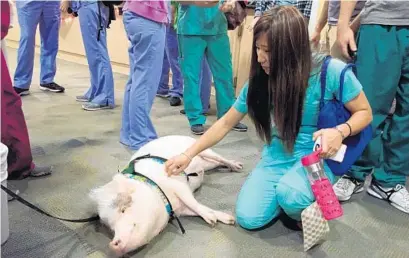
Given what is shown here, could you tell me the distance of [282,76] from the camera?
139cm

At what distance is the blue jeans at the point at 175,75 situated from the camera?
3039mm

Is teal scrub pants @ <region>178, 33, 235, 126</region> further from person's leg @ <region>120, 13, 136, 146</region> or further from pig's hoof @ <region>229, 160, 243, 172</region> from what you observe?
pig's hoof @ <region>229, 160, 243, 172</region>

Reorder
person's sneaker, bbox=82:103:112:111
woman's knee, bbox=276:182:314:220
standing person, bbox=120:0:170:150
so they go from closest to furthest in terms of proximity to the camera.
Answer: woman's knee, bbox=276:182:314:220 < standing person, bbox=120:0:170:150 < person's sneaker, bbox=82:103:112:111

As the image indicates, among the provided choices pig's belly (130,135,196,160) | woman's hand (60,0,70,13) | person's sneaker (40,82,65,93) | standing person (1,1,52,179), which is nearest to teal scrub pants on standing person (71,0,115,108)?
woman's hand (60,0,70,13)

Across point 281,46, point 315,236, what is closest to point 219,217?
point 315,236

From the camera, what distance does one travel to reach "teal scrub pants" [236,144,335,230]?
1441 millimetres

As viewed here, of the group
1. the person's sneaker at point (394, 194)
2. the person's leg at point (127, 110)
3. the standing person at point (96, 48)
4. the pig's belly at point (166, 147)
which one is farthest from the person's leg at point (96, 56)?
the person's sneaker at point (394, 194)

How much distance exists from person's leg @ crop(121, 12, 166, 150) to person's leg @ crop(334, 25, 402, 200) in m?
0.97

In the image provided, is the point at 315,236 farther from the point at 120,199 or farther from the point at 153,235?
the point at 120,199

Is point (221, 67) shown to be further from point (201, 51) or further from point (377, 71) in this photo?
point (377, 71)

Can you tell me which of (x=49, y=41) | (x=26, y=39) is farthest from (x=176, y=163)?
(x=49, y=41)

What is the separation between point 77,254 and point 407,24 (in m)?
1.48

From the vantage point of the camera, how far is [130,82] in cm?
233

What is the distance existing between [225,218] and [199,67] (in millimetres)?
1321
